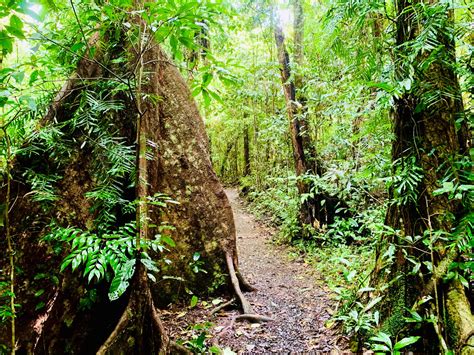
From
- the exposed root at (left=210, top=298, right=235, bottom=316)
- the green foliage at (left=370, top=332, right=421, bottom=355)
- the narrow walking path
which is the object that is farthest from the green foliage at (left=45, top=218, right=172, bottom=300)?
the exposed root at (left=210, top=298, right=235, bottom=316)

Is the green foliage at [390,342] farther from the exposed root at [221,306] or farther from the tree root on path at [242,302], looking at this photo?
the exposed root at [221,306]

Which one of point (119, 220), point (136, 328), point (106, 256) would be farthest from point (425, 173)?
point (119, 220)

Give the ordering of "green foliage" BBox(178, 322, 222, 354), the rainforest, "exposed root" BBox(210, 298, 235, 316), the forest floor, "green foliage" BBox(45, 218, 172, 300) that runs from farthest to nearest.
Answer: "exposed root" BBox(210, 298, 235, 316)
the forest floor
"green foliage" BBox(178, 322, 222, 354)
the rainforest
"green foliage" BBox(45, 218, 172, 300)

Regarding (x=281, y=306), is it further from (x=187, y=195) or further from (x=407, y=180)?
(x=407, y=180)

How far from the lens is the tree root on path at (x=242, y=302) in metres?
4.35

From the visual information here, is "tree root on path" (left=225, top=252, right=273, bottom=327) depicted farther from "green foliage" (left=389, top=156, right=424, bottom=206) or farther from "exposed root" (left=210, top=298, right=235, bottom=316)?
"green foliage" (left=389, top=156, right=424, bottom=206)

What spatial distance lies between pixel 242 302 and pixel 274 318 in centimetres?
53

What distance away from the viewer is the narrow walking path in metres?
3.80

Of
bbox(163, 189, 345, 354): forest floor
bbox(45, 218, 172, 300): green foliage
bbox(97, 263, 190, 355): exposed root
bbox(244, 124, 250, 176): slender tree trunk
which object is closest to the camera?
bbox(45, 218, 172, 300): green foliage

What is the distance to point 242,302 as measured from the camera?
182 inches

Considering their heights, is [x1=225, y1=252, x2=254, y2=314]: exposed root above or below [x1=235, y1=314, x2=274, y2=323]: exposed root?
above

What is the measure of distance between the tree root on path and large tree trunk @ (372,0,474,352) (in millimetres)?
1806

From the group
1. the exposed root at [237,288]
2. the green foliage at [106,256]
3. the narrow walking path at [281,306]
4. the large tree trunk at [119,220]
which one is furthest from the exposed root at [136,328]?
the exposed root at [237,288]

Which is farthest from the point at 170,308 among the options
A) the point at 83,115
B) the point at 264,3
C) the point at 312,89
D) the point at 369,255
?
the point at 264,3
